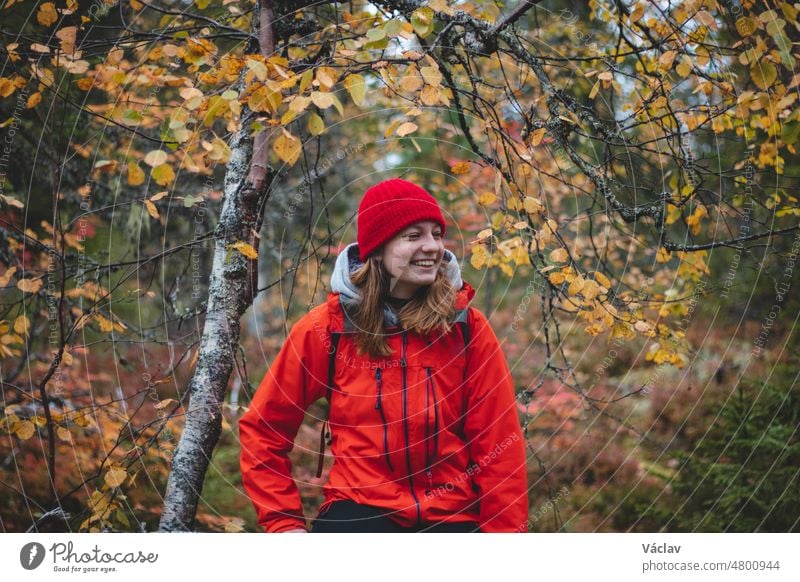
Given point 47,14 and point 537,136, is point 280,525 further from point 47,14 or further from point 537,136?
point 47,14

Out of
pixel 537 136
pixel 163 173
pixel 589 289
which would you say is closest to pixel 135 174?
pixel 163 173

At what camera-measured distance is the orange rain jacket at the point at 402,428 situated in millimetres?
2631

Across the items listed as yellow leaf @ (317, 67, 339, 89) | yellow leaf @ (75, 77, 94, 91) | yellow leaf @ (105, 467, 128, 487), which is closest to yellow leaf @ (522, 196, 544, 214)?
yellow leaf @ (317, 67, 339, 89)

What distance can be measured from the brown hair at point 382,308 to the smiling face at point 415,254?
61 mm

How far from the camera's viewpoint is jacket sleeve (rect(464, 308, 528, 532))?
8.73 feet

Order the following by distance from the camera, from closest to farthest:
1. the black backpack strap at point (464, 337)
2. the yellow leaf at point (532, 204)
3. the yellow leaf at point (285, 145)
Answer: the yellow leaf at point (285, 145)
the yellow leaf at point (532, 204)
the black backpack strap at point (464, 337)

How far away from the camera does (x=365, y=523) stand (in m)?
2.65

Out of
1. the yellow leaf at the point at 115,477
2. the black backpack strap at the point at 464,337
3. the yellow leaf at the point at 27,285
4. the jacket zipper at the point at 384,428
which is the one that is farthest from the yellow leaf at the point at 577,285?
the yellow leaf at the point at 27,285

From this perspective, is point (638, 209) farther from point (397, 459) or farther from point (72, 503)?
point (72, 503)

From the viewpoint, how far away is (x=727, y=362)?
7.13m

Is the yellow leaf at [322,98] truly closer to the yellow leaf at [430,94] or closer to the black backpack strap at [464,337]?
the yellow leaf at [430,94]

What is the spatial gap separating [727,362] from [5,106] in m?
7.09

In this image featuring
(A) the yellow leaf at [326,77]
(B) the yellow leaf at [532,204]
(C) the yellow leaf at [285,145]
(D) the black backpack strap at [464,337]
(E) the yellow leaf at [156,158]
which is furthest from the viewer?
(D) the black backpack strap at [464,337]
